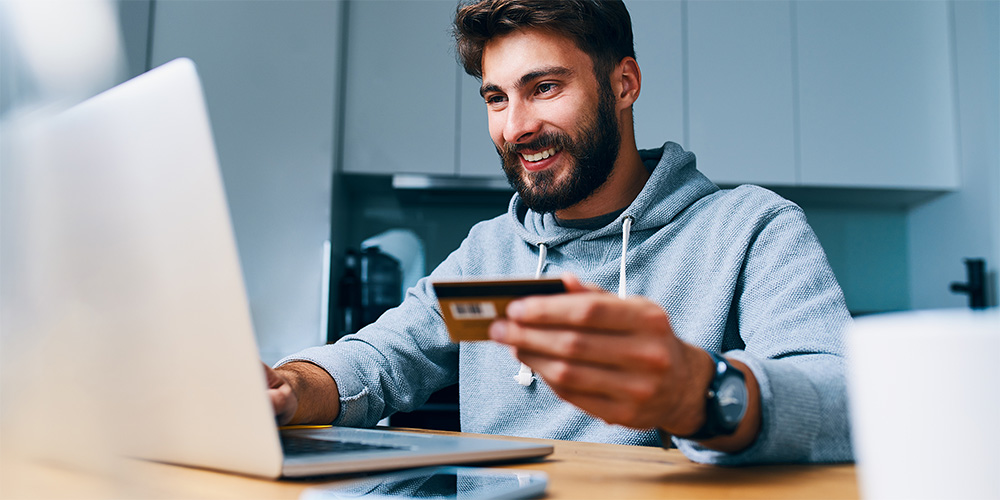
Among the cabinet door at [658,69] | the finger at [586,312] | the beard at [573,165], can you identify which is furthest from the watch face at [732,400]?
the cabinet door at [658,69]

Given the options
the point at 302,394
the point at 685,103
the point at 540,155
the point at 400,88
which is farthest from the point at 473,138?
the point at 302,394

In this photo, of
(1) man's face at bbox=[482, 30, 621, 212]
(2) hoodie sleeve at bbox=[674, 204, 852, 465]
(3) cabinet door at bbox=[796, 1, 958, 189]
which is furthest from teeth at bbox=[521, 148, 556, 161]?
(3) cabinet door at bbox=[796, 1, 958, 189]

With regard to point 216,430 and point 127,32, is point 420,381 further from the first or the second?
point 127,32

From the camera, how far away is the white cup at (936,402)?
0.86 feet

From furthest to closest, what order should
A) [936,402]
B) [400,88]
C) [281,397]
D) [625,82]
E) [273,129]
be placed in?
[400,88]
[273,129]
[625,82]
[281,397]
[936,402]

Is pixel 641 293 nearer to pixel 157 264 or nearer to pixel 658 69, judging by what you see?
pixel 157 264

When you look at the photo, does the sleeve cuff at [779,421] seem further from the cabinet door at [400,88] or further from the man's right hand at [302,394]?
the cabinet door at [400,88]

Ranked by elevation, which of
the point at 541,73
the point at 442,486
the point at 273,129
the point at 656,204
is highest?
the point at 273,129

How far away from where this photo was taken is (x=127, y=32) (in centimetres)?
250

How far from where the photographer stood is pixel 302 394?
82cm

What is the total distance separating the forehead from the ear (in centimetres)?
10

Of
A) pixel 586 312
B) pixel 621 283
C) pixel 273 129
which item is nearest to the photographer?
pixel 586 312

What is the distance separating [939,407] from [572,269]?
892mm

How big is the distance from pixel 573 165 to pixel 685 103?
6.24 feet
